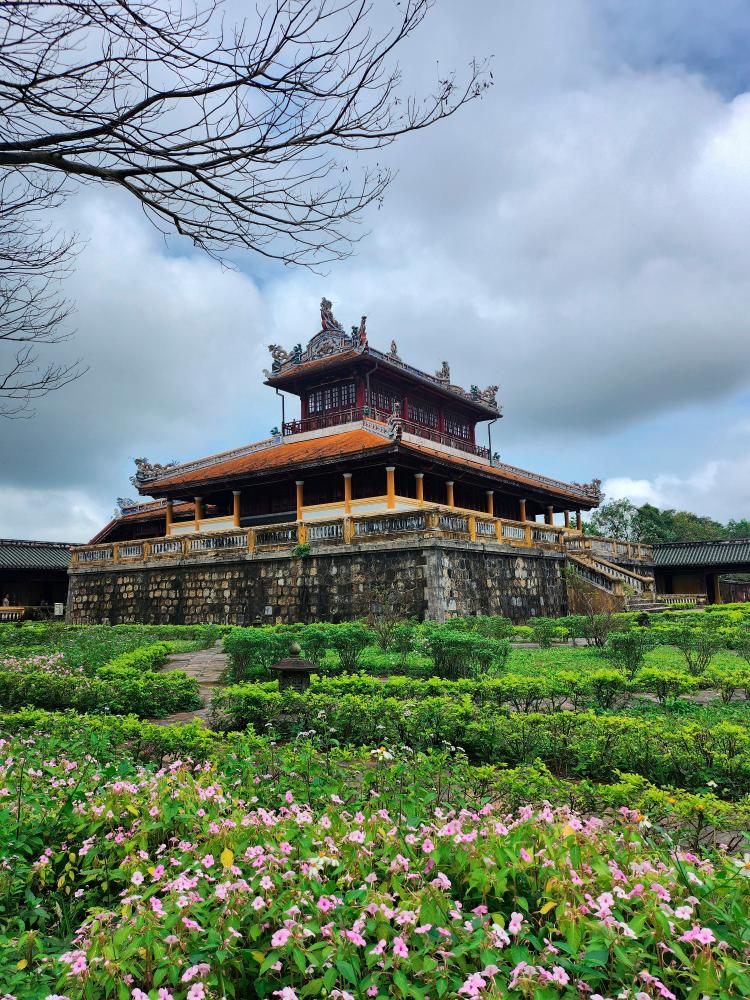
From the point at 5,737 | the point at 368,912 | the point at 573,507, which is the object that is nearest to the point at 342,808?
the point at 368,912

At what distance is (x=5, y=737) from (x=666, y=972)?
6098mm

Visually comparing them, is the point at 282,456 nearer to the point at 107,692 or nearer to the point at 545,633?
the point at 545,633

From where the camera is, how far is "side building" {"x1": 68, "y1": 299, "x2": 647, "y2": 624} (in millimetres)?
18484

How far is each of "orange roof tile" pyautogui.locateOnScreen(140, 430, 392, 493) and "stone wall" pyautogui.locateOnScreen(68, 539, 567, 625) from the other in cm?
375

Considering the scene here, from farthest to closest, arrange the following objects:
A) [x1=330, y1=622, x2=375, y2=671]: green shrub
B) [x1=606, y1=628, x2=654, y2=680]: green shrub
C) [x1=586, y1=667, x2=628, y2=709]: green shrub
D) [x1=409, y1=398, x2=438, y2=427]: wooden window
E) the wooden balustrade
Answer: [x1=409, y1=398, x2=438, y2=427]: wooden window → the wooden balustrade → [x1=330, y1=622, x2=375, y2=671]: green shrub → [x1=606, y1=628, x2=654, y2=680]: green shrub → [x1=586, y1=667, x2=628, y2=709]: green shrub

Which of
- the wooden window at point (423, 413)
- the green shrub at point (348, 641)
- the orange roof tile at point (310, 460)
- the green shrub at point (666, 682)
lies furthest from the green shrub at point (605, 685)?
the wooden window at point (423, 413)

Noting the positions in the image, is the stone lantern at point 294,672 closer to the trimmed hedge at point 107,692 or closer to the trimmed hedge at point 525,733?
the trimmed hedge at point 525,733

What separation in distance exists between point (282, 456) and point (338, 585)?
28.6 feet

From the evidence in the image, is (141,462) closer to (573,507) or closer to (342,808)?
(573,507)

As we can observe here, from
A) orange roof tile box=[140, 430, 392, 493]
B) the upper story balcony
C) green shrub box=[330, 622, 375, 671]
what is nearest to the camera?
green shrub box=[330, 622, 375, 671]

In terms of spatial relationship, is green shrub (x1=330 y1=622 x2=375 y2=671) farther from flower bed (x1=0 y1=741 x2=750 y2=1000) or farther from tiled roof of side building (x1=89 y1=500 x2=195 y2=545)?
tiled roof of side building (x1=89 y1=500 x2=195 y2=545)

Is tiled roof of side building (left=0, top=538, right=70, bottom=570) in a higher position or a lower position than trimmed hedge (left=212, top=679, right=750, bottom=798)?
higher

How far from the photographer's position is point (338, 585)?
62.2 ft

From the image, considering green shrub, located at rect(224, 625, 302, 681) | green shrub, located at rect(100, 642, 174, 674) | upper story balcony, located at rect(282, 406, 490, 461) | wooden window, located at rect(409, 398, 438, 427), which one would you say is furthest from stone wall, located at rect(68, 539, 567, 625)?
wooden window, located at rect(409, 398, 438, 427)
